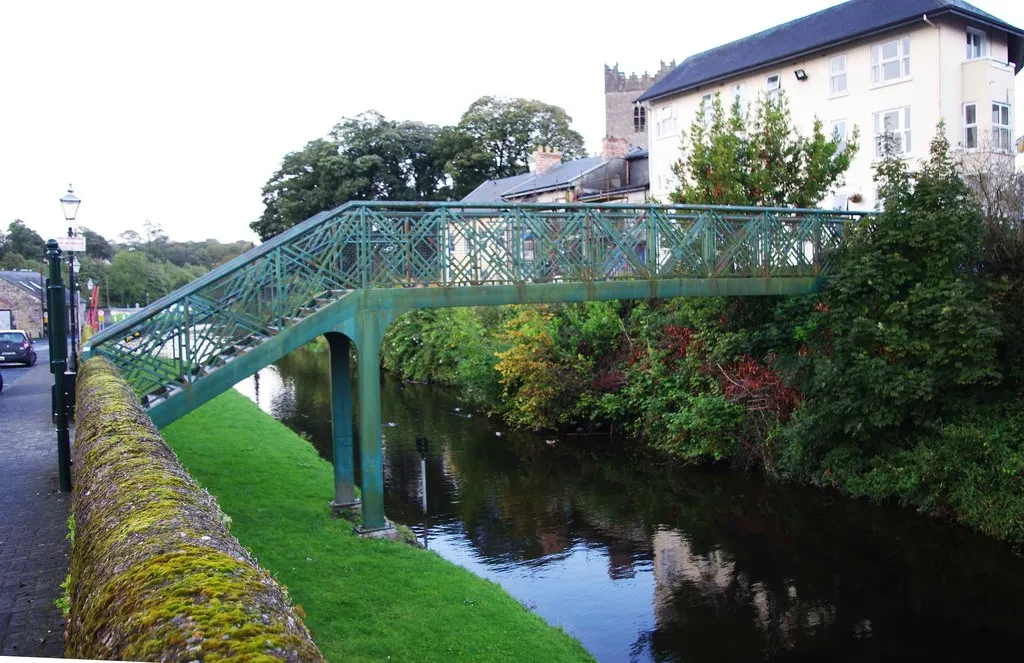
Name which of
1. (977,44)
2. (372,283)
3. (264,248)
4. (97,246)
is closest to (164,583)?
(264,248)

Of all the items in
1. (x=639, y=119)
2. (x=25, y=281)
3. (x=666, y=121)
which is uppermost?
(x=639, y=119)

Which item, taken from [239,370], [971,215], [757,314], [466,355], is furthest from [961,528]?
[466,355]

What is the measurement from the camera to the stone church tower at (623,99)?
64.1 meters

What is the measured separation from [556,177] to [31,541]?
34397mm

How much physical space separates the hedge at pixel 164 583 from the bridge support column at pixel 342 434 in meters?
9.26

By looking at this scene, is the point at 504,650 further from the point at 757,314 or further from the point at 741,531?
the point at 757,314

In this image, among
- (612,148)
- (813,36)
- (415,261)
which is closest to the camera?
(415,261)

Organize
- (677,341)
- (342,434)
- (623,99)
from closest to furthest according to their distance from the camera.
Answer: (342,434) < (677,341) < (623,99)

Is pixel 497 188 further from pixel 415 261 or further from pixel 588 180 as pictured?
pixel 415 261

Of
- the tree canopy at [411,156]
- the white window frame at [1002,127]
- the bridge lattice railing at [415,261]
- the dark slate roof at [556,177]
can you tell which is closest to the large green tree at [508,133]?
the tree canopy at [411,156]

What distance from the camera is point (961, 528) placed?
14.8 meters

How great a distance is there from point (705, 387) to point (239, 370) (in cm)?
1305

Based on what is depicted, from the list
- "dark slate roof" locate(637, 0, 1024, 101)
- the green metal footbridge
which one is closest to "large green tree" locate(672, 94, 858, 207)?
the green metal footbridge

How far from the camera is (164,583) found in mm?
3055
